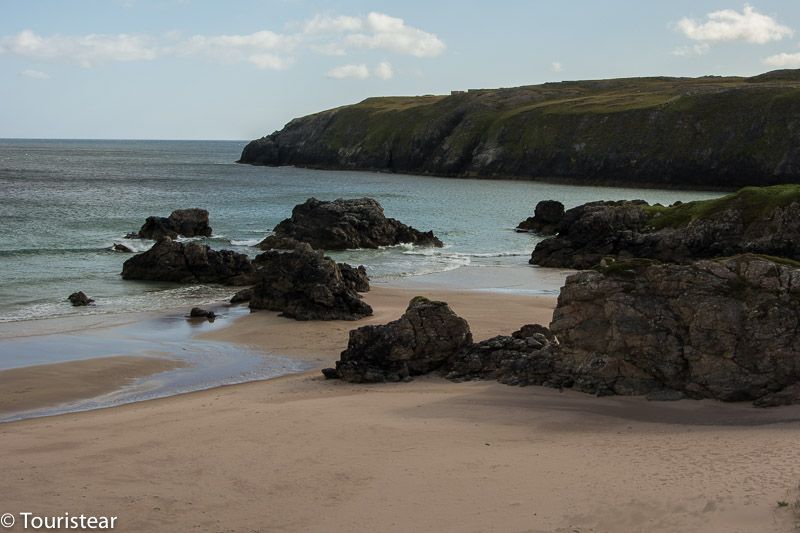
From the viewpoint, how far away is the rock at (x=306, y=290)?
29.8 metres

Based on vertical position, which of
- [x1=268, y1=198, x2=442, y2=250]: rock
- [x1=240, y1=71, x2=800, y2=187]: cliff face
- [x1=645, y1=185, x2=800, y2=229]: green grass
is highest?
[x1=240, y1=71, x2=800, y2=187]: cliff face

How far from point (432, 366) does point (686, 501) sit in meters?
10.1

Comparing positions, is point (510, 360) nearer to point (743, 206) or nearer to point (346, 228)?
point (743, 206)

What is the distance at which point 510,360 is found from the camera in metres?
19.7

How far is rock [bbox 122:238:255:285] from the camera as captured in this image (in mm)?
38969

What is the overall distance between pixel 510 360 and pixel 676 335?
3.93 meters

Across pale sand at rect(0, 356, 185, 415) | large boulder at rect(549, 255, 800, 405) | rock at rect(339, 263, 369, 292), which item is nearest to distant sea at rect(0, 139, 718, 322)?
rock at rect(339, 263, 369, 292)

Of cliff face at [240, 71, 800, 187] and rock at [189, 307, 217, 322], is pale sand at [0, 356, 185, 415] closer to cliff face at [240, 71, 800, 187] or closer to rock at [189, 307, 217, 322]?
rock at [189, 307, 217, 322]

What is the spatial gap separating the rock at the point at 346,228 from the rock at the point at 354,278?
1669 cm

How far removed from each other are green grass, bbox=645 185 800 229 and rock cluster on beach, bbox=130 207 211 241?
28.5 meters

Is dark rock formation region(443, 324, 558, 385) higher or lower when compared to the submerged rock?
higher

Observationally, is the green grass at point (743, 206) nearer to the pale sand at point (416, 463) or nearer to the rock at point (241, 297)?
the rock at point (241, 297)

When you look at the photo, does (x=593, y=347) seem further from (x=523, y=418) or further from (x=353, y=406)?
(x=353, y=406)

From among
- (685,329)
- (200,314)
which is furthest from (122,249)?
(685,329)
